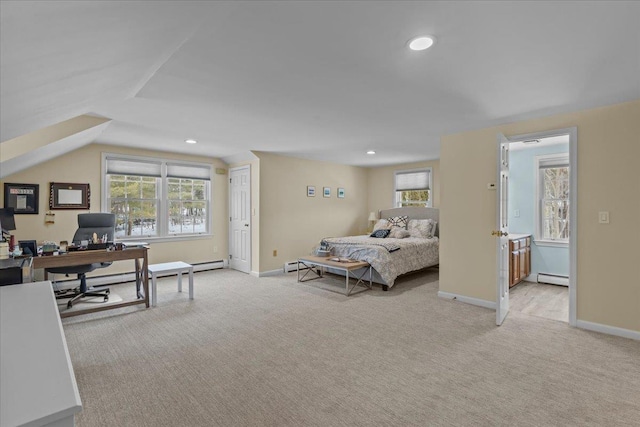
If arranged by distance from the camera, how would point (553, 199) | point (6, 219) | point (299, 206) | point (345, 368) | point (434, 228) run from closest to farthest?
point (345, 368) → point (6, 219) → point (553, 199) → point (434, 228) → point (299, 206)

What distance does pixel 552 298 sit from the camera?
14.6ft

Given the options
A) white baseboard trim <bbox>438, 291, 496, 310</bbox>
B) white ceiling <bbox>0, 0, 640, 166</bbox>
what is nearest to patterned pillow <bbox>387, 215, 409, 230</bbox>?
white baseboard trim <bbox>438, 291, 496, 310</bbox>

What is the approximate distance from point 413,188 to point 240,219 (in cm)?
388

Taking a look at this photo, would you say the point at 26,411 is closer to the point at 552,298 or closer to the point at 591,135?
the point at 591,135

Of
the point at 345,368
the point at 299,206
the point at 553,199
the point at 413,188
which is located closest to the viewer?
the point at 345,368

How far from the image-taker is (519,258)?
506cm

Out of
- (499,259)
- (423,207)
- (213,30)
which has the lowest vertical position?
(499,259)

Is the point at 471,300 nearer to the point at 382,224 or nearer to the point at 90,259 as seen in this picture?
the point at 382,224

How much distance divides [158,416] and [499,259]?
3.37 m

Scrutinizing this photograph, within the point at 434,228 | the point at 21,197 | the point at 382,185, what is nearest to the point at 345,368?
the point at 434,228

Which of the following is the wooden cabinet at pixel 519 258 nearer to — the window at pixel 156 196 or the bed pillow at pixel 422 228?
the bed pillow at pixel 422 228

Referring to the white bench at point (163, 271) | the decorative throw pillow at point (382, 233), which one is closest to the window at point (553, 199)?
the decorative throw pillow at point (382, 233)

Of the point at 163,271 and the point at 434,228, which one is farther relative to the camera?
the point at 434,228

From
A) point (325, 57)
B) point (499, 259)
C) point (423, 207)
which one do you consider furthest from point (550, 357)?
point (423, 207)
